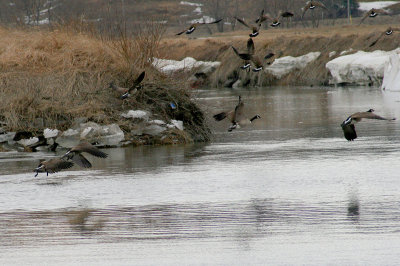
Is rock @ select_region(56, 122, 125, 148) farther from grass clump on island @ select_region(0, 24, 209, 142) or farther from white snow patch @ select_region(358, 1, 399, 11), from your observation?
white snow patch @ select_region(358, 1, 399, 11)

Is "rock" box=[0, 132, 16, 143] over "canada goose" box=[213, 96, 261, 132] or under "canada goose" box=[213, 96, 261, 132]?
under

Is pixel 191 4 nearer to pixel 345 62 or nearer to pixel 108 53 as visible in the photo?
pixel 345 62

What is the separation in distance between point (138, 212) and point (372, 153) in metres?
6.72

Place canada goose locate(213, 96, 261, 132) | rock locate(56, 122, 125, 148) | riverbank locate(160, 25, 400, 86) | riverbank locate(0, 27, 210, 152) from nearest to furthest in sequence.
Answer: canada goose locate(213, 96, 261, 132), rock locate(56, 122, 125, 148), riverbank locate(0, 27, 210, 152), riverbank locate(160, 25, 400, 86)

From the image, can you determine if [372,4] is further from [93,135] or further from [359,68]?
[93,135]

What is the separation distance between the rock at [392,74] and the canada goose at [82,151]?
91.5 feet

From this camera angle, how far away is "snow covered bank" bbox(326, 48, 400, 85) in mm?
45906

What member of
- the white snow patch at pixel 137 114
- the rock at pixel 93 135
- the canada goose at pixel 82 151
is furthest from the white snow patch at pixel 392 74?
the canada goose at pixel 82 151

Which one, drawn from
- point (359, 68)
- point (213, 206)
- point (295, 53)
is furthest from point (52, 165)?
point (295, 53)

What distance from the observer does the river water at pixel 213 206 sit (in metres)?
7.98

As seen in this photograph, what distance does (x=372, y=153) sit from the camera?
15727mm

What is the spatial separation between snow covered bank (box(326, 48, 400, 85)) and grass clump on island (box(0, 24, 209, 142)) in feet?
88.3

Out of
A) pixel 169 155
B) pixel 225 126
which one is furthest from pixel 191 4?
pixel 169 155

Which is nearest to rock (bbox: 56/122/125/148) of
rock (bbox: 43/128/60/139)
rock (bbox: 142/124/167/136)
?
rock (bbox: 43/128/60/139)
